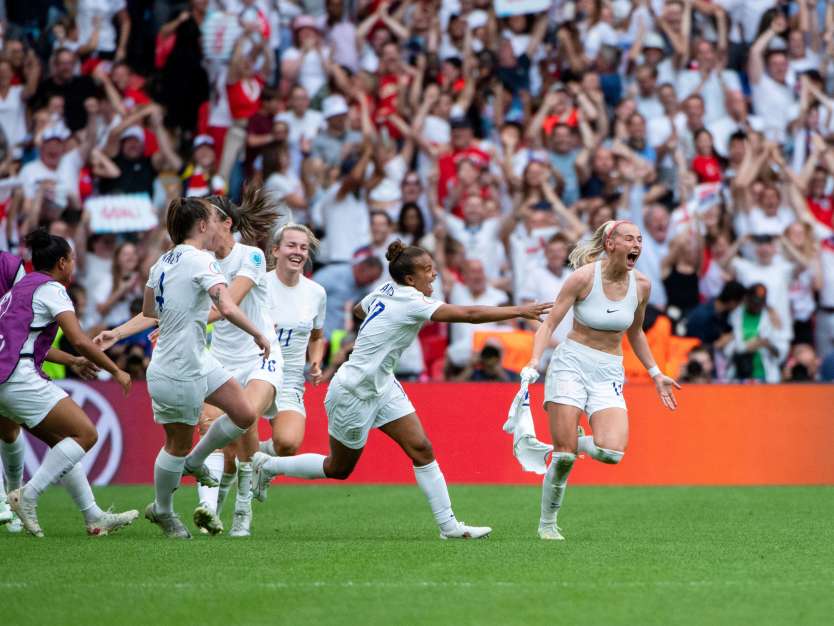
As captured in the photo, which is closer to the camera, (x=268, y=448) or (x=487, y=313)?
(x=487, y=313)

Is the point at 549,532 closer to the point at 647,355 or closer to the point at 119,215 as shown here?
the point at 647,355

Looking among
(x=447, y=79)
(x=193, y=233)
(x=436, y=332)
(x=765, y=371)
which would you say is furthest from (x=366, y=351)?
(x=447, y=79)

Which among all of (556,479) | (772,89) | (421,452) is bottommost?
(556,479)

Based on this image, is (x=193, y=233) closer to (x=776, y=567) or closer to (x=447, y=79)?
(x=776, y=567)

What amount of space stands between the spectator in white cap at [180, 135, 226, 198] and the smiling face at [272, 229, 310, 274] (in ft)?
22.6

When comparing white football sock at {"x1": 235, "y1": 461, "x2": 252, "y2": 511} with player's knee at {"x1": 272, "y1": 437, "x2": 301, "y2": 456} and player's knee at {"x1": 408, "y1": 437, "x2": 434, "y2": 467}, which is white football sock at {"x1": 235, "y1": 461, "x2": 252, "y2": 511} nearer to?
player's knee at {"x1": 272, "y1": 437, "x2": 301, "y2": 456}

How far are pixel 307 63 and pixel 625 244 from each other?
35.5 feet

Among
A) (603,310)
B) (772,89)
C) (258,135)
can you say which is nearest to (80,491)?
(603,310)

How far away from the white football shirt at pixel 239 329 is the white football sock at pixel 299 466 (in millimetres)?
821

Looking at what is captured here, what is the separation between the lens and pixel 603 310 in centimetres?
1022

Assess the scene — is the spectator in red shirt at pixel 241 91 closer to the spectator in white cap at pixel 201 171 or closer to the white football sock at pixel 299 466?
the spectator in white cap at pixel 201 171

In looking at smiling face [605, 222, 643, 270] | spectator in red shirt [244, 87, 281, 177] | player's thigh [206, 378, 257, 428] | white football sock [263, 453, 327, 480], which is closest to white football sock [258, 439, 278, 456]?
white football sock [263, 453, 327, 480]

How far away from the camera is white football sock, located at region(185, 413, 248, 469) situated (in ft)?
32.8

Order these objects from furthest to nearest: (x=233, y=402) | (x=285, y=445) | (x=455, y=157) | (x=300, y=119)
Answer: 1. (x=300, y=119)
2. (x=455, y=157)
3. (x=285, y=445)
4. (x=233, y=402)
